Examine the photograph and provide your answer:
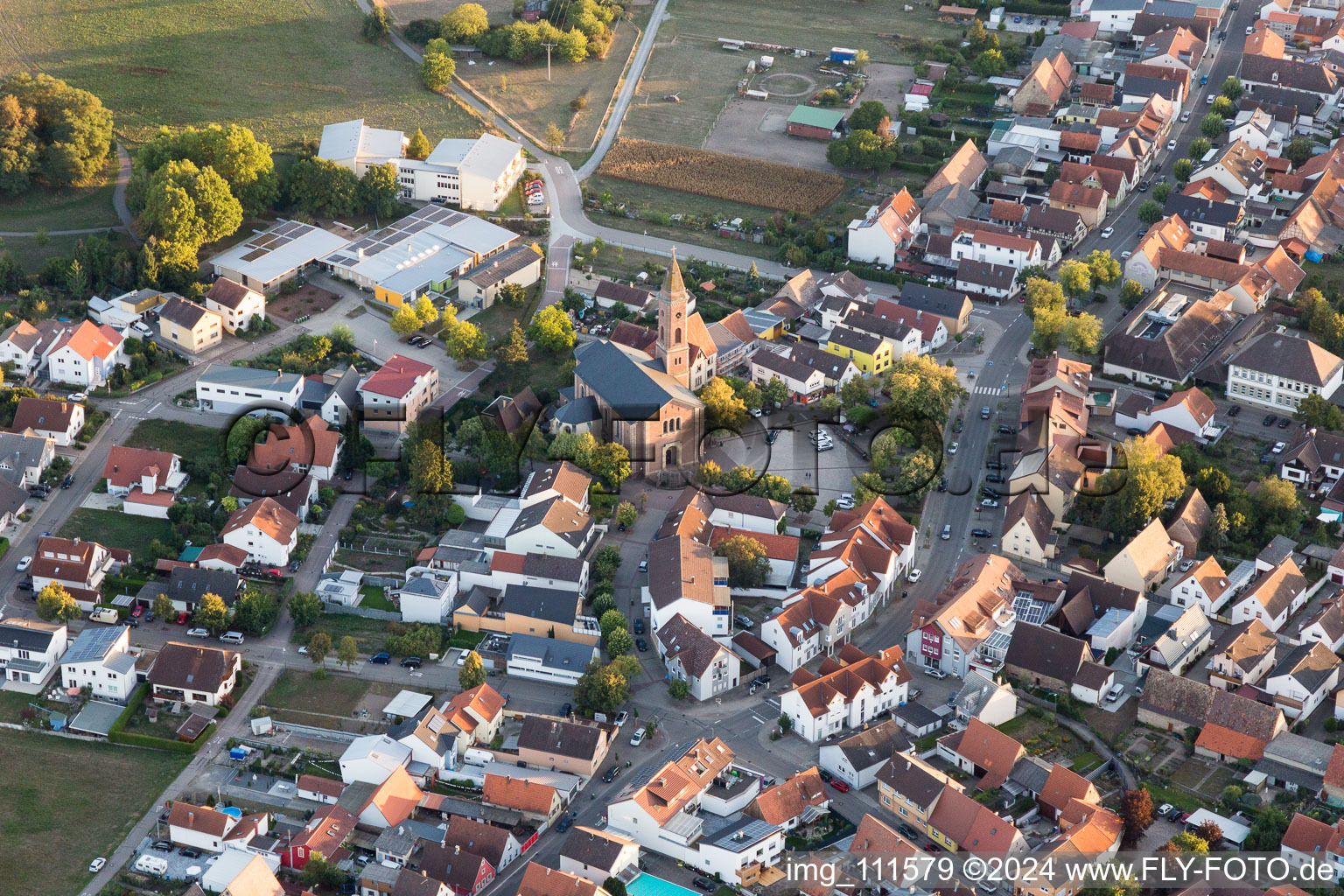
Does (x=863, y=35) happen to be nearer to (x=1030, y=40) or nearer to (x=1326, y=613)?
(x=1030, y=40)

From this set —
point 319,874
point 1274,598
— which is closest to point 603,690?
point 319,874

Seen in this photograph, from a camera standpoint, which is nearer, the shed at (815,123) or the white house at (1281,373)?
the white house at (1281,373)

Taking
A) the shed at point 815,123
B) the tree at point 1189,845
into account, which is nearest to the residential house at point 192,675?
the tree at point 1189,845

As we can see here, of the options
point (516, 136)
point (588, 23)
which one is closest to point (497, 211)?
point (516, 136)

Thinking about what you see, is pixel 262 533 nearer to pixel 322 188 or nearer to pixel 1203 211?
pixel 322 188

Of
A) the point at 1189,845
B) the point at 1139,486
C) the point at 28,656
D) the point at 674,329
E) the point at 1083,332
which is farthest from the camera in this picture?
the point at 1083,332

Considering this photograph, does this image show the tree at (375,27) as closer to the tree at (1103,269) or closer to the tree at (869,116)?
the tree at (869,116)
